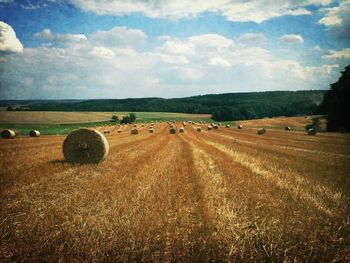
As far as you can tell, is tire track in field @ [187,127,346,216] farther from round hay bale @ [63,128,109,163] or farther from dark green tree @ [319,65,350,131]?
dark green tree @ [319,65,350,131]

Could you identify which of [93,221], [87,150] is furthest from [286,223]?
[87,150]

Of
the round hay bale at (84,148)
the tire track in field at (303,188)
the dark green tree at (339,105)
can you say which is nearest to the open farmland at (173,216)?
the tire track in field at (303,188)

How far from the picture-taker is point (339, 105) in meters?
46.3

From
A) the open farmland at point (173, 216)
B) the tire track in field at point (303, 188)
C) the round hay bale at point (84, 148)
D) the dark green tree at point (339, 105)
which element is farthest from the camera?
the dark green tree at point (339, 105)

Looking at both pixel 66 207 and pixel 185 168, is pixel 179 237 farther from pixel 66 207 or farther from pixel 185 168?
pixel 185 168

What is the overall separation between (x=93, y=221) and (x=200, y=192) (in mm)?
3833

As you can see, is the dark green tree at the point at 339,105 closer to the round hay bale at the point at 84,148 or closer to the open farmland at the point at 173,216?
the open farmland at the point at 173,216

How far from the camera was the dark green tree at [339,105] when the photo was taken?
4544 centimetres

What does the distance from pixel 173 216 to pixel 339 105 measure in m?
48.5

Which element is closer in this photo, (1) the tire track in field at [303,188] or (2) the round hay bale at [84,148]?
(1) the tire track in field at [303,188]

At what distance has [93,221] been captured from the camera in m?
6.47

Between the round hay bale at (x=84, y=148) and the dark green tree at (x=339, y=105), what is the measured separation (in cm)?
4318

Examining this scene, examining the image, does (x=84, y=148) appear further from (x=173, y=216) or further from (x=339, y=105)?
(x=339, y=105)

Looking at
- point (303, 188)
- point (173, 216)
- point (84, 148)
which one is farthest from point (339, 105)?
point (173, 216)
